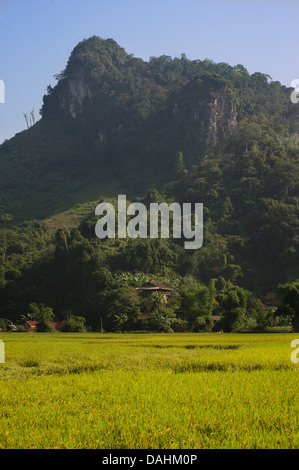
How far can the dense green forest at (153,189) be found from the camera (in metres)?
66.2

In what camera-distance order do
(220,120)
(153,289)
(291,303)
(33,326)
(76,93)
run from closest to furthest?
(291,303) → (33,326) → (153,289) → (220,120) → (76,93)

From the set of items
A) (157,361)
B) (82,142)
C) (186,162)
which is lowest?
(157,361)

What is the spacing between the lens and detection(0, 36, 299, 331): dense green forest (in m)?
66.2

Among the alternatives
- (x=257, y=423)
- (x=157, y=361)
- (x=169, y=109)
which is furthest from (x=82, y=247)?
(x=169, y=109)

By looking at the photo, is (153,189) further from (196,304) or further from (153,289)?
(196,304)

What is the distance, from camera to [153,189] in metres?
110

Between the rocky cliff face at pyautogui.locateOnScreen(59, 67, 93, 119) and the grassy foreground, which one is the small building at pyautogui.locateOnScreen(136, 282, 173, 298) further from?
the rocky cliff face at pyautogui.locateOnScreen(59, 67, 93, 119)

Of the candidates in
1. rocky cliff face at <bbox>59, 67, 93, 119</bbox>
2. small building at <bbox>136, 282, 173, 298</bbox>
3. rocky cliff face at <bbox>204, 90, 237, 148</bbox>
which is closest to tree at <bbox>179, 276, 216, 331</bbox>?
small building at <bbox>136, 282, 173, 298</bbox>

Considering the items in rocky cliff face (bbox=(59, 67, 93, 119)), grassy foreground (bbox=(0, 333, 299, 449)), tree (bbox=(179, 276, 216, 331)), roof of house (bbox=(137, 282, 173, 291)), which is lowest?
tree (bbox=(179, 276, 216, 331))

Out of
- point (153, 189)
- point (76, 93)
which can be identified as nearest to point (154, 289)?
point (153, 189)

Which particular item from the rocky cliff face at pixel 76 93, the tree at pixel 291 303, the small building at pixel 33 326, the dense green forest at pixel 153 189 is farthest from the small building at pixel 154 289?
the rocky cliff face at pixel 76 93
